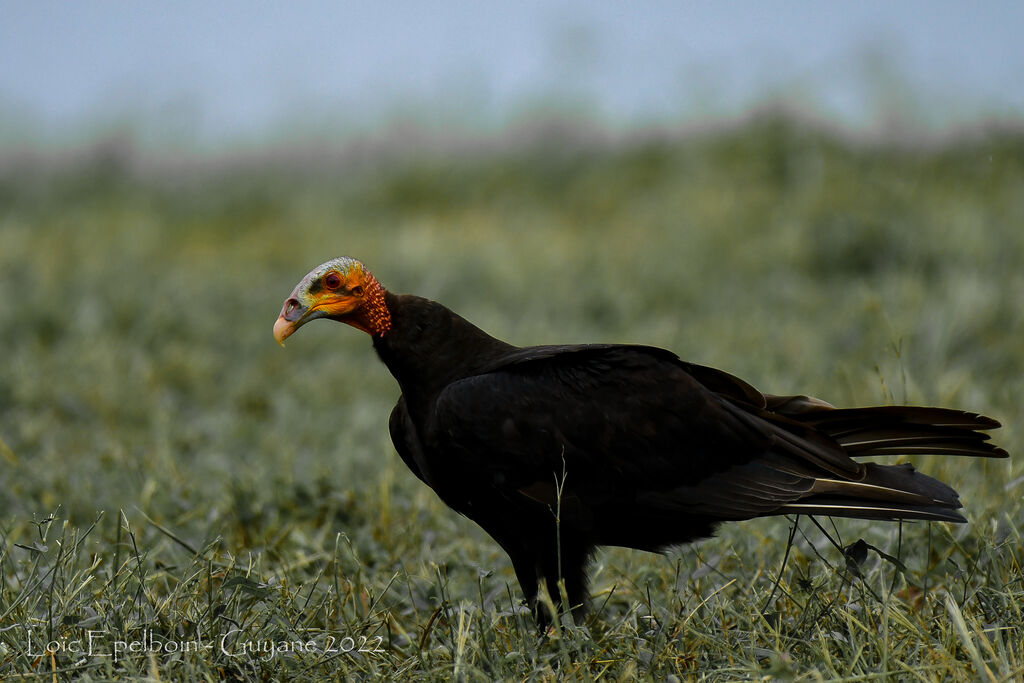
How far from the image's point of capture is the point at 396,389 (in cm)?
564

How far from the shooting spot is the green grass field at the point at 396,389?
7.73 ft

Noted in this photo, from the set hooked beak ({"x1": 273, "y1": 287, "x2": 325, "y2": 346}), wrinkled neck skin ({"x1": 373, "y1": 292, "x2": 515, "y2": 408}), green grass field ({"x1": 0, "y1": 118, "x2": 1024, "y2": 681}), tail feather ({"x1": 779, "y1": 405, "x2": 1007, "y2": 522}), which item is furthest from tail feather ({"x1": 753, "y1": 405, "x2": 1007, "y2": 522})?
hooked beak ({"x1": 273, "y1": 287, "x2": 325, "y2": 346})

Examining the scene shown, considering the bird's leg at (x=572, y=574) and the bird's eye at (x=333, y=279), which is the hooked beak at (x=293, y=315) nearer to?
the bird's eye at (x=333, y=279)

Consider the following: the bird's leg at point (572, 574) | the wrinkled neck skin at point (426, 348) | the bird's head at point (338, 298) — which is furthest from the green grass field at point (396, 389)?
the bird's head at point (338, 298)

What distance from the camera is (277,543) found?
321 cm

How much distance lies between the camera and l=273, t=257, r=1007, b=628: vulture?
2516 millimetres

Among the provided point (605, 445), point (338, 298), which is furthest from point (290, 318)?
point (605, 445)

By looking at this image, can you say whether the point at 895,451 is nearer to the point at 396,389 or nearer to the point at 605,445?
the point at 605,445

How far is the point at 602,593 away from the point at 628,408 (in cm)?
57

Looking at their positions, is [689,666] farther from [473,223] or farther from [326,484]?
[473,223]

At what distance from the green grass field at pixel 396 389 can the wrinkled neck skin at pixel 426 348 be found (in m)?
0.47

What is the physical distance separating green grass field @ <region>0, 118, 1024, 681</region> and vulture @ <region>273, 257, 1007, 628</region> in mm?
165

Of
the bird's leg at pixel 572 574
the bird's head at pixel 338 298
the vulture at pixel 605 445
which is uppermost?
the bird's head at pixel 338 298

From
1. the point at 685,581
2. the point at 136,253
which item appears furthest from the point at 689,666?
the point at 136,253
